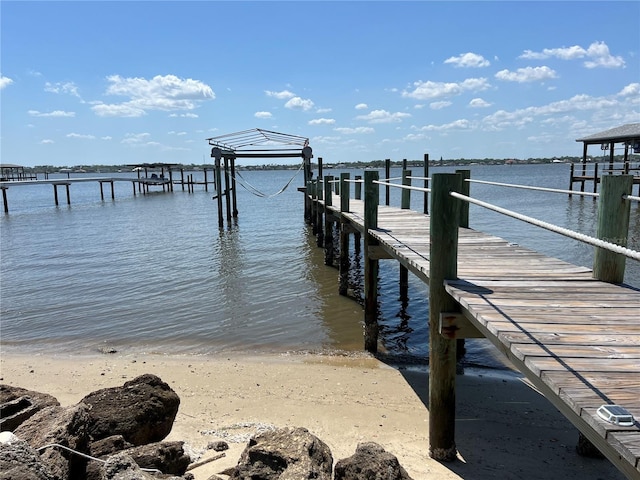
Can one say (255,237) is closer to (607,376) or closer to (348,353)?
(348,353)

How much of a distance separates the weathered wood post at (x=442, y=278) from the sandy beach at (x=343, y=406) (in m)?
0.61

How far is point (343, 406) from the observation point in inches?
231

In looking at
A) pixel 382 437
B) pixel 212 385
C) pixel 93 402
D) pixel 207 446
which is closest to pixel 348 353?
pixel 212 385

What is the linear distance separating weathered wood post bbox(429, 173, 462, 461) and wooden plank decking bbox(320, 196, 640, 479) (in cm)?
17

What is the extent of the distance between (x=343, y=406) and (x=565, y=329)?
3.47 m

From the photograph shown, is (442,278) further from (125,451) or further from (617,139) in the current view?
(617,139)

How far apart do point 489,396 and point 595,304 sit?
3078 millimetres

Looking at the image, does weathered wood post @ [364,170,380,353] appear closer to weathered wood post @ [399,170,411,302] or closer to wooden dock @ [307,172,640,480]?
wooden dock @ [307,172,640,480]

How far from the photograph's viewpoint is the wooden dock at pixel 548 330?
84.7 inches

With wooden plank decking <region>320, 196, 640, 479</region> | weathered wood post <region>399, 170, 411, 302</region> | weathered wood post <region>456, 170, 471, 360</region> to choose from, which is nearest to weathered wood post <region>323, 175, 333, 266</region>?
weathered wood post <region>399, 170, 411, 302</region>

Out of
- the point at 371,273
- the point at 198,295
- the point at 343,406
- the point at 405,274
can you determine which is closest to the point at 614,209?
the point at 343,406

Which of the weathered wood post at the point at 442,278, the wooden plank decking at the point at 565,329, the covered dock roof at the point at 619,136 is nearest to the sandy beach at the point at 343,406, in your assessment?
the weathered wood post at the point at 442,278

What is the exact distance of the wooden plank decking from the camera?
2113 millimetres

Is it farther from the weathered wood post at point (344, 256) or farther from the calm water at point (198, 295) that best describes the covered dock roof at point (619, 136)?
the weathered wood post at point (344, 256)
